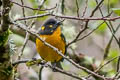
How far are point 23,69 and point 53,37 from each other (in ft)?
2.86

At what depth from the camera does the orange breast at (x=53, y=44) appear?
12.3ft

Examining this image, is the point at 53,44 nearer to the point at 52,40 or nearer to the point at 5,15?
the point at 52,40

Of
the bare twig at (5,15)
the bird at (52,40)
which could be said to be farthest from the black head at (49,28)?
the bare twig at (5,15)

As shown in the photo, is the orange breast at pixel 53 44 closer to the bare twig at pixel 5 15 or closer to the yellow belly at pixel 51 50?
the yellow belly at pixel 51 50

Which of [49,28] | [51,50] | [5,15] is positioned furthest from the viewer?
[49,28]

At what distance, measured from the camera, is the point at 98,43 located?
5.95 metres

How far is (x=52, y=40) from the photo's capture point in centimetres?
385

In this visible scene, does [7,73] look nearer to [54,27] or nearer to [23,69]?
[23,69]

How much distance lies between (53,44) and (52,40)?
0.17ft

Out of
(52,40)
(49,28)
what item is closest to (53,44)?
(52,40)

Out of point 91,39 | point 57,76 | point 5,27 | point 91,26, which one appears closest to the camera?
point 5,27

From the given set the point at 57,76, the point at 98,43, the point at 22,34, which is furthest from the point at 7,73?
the point at 98,43

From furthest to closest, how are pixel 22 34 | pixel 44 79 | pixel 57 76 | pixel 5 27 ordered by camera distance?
pixel 44 79, pixel 57 76, pixel 22 34, pixel 5 27

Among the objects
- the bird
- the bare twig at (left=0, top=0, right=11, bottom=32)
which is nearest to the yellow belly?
the bird
